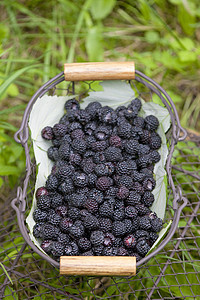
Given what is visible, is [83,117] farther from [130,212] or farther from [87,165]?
[130,212]

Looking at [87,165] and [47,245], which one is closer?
[47,245]

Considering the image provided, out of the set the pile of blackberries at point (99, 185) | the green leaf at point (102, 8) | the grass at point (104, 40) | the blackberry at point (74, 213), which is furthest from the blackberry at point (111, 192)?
the green leaf at point (102, 8)

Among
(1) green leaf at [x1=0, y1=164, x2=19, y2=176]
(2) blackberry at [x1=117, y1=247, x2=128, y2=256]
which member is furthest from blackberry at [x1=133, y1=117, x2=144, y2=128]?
(1) green leaf at [x1=0, y1=164, x2=19, y2=176]

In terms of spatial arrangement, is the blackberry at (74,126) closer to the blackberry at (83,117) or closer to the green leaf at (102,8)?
the blackberry at (83,117)

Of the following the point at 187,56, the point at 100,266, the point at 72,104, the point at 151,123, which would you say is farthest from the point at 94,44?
the point at 100,266

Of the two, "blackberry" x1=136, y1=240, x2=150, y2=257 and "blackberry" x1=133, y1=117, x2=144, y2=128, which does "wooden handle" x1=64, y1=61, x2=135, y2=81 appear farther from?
"blackberry" x1=136, y1=240, x2=150, y2=257

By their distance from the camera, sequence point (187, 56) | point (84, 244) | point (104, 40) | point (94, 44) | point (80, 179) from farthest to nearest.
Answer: point (104, 40), point (94, 44), point (187, 56), point (80, 179), point (84, 244)

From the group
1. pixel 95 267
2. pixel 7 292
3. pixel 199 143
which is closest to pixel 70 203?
pixel 95 267
